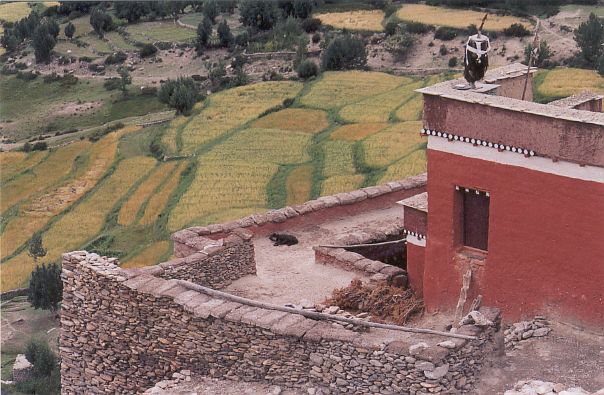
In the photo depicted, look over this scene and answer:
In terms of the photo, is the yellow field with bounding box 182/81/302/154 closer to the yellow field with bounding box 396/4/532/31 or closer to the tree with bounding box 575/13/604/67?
the yellow field with bounding box 396/4/532/31

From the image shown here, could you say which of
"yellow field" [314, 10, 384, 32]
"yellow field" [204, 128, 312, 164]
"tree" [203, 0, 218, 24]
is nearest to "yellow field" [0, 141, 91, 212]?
"yellow field" [204, 128, 312, 164]

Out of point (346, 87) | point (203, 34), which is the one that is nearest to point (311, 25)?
point (203, 34)

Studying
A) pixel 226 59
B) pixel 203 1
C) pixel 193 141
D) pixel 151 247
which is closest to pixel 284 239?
pixel 151 247

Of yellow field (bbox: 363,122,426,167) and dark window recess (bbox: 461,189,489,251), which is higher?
dark window recess (bbox: 461,189,489,251)

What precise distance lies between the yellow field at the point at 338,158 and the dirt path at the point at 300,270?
22767mm

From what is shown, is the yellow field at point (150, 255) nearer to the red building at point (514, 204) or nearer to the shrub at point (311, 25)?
the red building at point (514, 204)

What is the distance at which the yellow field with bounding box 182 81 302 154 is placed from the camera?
55.9 m

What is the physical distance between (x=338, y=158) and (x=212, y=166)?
567cm

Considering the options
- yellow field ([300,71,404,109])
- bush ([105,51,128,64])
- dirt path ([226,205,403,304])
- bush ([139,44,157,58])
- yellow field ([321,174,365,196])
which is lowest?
bush ([105,51,128,64])

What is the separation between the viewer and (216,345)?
16.7 meters

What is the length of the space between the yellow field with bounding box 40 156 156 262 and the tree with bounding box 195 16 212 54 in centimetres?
2763

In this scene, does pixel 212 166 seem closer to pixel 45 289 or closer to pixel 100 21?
pixel 45 289

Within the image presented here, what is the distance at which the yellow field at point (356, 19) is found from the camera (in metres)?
79.2

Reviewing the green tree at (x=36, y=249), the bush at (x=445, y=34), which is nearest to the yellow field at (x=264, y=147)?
the green tree at (x=36, y=249)
